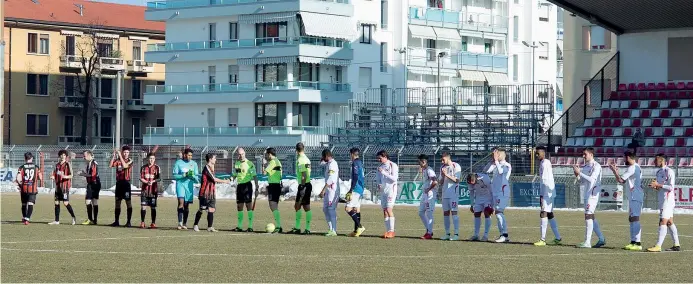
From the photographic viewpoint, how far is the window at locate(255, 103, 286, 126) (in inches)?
2854

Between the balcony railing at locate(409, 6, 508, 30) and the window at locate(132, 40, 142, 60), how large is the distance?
2350 centimetres

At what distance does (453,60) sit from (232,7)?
14.8 meters

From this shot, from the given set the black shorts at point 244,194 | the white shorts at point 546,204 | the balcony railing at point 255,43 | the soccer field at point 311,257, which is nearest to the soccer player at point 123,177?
the soccer field at point 311,257

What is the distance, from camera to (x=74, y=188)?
189 ft

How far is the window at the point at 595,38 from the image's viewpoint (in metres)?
63.9

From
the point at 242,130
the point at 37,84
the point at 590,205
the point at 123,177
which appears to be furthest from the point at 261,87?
the point at 590,205

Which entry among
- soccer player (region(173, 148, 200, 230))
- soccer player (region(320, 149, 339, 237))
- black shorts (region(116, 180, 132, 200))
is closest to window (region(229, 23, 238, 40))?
black shorts (region(116, 180, 132, 200))

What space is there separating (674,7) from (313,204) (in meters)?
15.7

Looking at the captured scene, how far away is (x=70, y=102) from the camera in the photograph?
88.6 m

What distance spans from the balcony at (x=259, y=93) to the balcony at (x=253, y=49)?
168 cm

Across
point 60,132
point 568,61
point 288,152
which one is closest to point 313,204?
point 288,152

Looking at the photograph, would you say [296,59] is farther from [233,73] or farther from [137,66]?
[137,66]

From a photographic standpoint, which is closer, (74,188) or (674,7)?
(674,7)

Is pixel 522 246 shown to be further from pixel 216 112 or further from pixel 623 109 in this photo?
pixel 216 112
